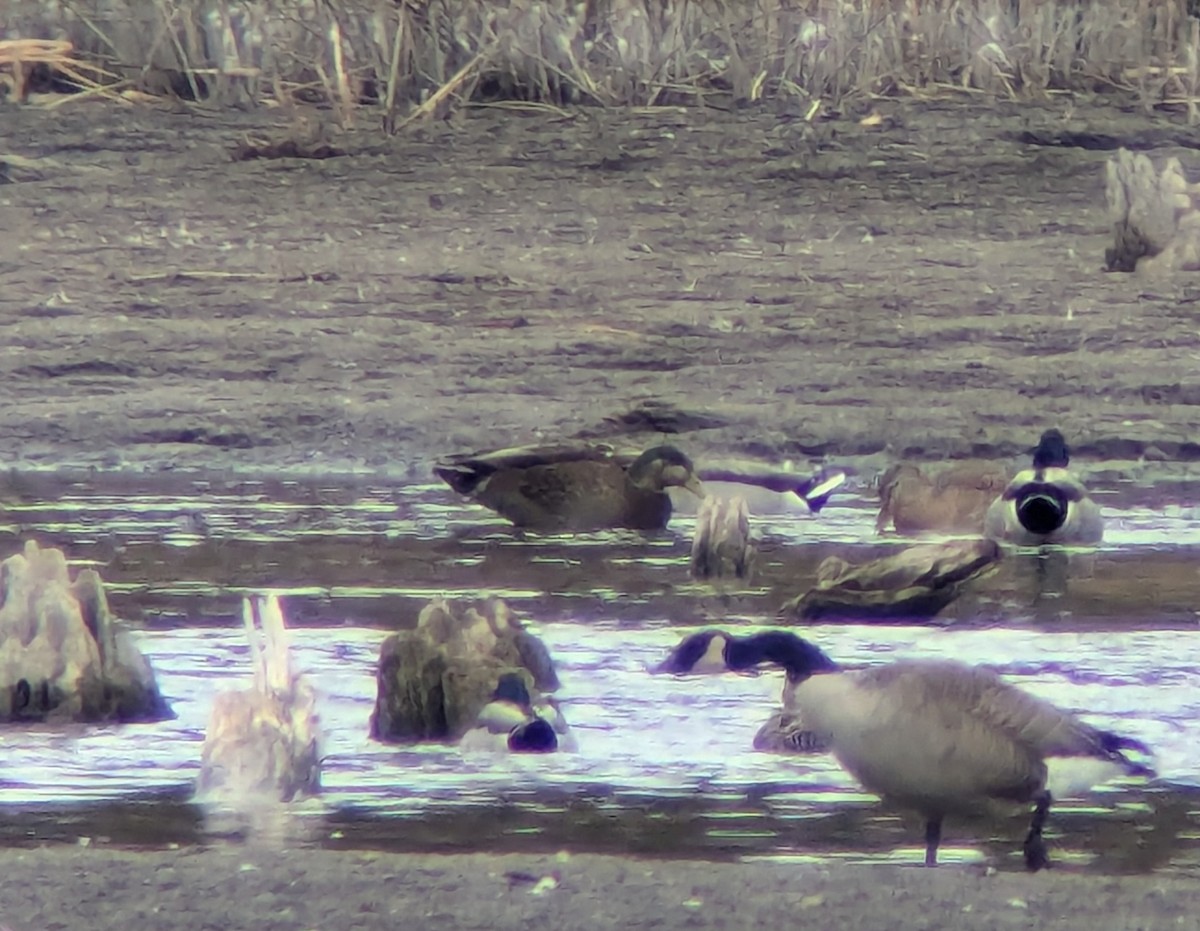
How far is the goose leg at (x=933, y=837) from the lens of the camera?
2557 millimetres

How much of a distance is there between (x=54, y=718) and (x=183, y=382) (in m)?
2.08

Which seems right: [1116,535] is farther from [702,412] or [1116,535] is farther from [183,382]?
[183,382]

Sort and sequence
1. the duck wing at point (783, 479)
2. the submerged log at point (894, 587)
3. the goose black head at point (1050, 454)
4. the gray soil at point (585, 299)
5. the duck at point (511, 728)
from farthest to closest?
the gray soil at point (585, 299)
the goose black head at point (1050, 454)
the duck wing at point (783, 479)
the submerged log at point (894, 587)
the duck at point (511, 728)

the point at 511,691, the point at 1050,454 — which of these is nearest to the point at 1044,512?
the point at 1050,454

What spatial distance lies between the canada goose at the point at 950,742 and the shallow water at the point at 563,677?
60 mm

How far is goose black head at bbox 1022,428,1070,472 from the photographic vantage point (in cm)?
445

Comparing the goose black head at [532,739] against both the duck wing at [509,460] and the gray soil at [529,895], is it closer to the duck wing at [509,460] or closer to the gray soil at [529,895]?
the gray soil at [529,895]

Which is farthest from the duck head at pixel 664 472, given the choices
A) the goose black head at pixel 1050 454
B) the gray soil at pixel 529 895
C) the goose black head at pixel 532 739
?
the gray soil at pixel 529 895

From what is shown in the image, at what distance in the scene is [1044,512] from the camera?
4.12 m

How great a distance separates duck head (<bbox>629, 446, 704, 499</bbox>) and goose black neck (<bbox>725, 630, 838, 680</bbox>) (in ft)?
3.98

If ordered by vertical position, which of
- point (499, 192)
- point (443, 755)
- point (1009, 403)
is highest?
point (499, 192)

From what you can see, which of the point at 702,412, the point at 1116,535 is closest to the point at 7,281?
the point at 702,412

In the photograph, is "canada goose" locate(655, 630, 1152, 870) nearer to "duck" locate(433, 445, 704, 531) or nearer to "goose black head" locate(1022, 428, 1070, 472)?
"duck" locate(433, 445, 704, 531)

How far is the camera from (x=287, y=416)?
4.87 meters
